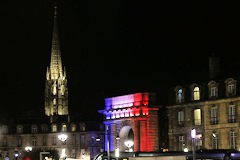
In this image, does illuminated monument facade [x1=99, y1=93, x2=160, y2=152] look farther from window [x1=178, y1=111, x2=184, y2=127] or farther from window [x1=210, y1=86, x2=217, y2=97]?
window [x1=210, y1=86, x2=217, y2=97]

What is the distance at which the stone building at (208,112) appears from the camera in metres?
67.0

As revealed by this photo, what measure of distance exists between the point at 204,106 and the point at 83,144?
166 feet

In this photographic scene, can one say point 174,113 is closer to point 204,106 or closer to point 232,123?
point 204,106

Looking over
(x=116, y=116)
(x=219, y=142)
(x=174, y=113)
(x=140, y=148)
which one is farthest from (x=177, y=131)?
(x=116, y=116)

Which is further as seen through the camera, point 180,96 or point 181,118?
point 181,118

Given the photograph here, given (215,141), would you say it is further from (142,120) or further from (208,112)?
(142,120)

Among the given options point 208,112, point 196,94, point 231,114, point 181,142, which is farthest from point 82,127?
point 231,114

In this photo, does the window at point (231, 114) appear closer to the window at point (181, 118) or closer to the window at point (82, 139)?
the window at point (181, 118)

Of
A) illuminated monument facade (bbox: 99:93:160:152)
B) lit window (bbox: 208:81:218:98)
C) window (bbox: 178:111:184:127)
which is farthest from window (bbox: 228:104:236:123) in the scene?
illuminated monument facade (bbox: 99:93:160:152)

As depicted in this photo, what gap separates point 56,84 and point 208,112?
3443 inches

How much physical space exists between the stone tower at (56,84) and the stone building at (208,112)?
77102 millimetres

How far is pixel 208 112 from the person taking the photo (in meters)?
70.9

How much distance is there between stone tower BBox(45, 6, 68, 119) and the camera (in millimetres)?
150375

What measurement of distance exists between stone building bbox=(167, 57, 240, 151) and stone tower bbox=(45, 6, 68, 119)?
253 ft
